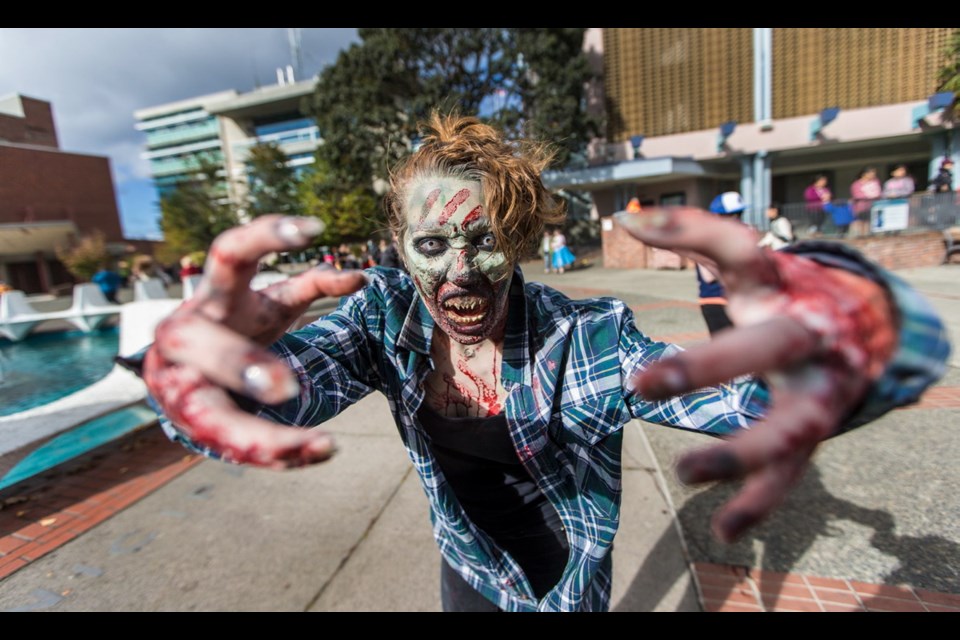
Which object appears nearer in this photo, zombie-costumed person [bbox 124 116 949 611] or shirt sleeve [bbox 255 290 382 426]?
zombie-costumed person [bbox 124 116 949 611]

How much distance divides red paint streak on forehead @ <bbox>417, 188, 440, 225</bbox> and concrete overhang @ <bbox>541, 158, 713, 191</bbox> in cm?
1403

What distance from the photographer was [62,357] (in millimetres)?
7918

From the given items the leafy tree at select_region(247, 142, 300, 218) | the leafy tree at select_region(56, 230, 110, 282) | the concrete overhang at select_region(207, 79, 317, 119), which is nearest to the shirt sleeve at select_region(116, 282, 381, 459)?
the leafy tree at select_region(56, 230, 110, 282)

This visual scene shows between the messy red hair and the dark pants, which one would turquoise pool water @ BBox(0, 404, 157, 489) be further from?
the dark pants

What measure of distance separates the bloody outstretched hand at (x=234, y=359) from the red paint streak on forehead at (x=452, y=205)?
53 cm

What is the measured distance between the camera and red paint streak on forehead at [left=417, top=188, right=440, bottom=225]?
47.2 inches

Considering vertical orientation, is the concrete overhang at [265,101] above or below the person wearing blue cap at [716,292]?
above

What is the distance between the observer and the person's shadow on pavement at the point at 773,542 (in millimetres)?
1906

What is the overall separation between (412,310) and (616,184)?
17.1 meters

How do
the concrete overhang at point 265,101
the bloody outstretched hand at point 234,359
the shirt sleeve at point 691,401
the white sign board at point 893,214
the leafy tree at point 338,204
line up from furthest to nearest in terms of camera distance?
the concrete overhang at point 265,101 → the leafy tree at point 338,204 → the white sign board at point 893,214 → the shirt sleeve at point 691,401 → the bloody outstretched hand at point 234,359

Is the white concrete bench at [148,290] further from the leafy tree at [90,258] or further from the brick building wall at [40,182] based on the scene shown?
the brick building wall at [40,182]

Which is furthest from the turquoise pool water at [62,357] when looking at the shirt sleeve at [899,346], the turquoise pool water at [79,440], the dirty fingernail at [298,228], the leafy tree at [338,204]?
the leafy tree at [338,204]

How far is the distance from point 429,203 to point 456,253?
0.16 m

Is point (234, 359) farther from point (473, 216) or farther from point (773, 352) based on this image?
point (473, 216)
